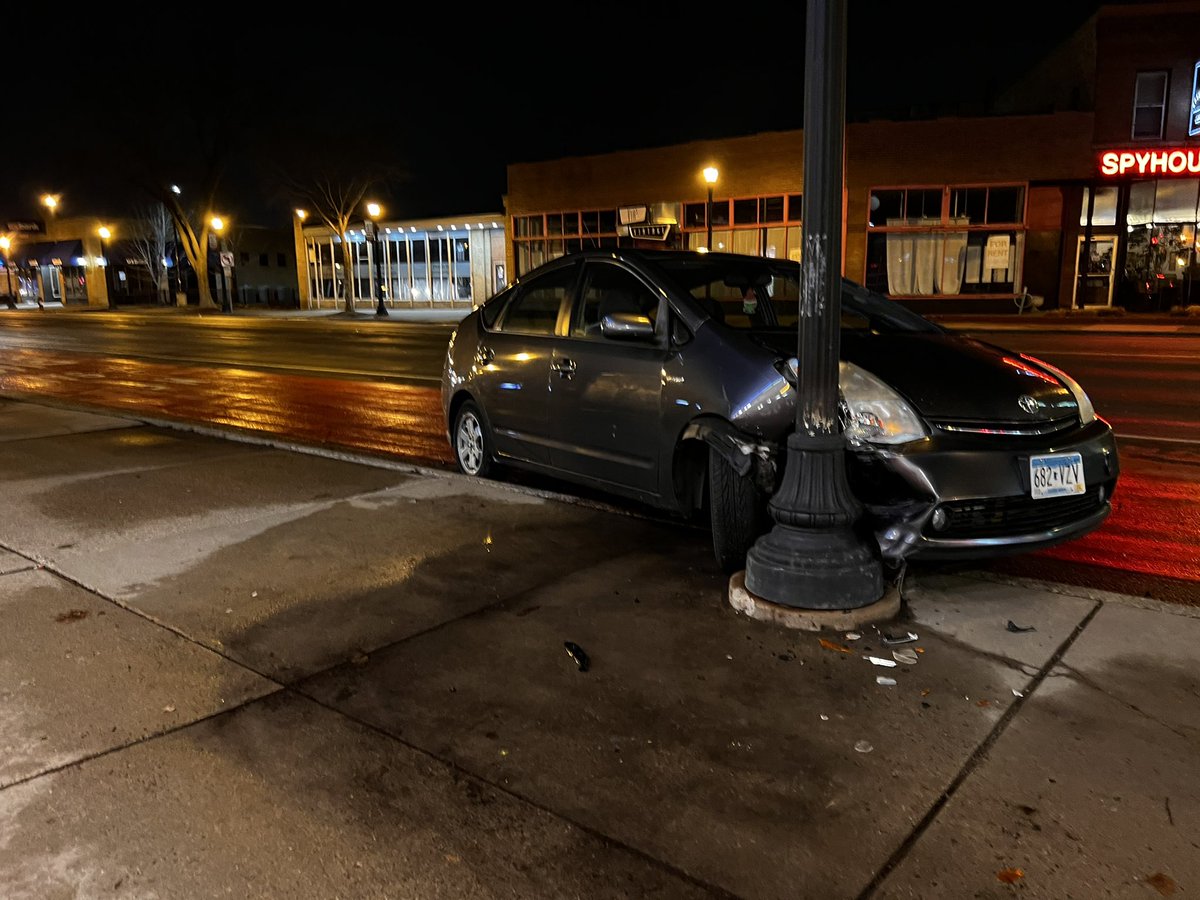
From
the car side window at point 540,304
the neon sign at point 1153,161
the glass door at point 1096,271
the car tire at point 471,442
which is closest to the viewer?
the car side window at point 540,304

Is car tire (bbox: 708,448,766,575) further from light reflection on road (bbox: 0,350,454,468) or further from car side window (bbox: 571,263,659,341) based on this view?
light reflection on road (bbox: 0,350,454,468)

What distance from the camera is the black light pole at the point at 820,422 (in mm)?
4125

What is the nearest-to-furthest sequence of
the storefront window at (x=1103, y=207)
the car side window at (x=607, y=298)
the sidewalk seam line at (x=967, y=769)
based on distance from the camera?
the sidewalk seam line at (x=967, y=769) → the car side window at (x=607, y=298) → the storefront window at (x=1103, y=207)

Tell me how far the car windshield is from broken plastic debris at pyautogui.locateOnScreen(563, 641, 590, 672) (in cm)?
225

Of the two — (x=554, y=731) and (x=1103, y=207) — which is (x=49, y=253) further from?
(x=554, y=731)

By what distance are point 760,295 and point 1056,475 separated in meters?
2.22

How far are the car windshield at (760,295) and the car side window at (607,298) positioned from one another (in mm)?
205

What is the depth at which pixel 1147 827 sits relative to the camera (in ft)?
9.00

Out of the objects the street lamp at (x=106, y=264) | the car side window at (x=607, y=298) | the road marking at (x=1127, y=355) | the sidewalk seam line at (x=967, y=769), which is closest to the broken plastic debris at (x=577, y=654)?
the sidewalk seam line at (x=967, y=769)

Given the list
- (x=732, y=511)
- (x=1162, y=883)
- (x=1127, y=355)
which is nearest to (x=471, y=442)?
(x=732, y=511)

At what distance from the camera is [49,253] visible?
70.8 m

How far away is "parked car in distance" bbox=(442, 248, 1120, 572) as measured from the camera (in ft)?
14.2

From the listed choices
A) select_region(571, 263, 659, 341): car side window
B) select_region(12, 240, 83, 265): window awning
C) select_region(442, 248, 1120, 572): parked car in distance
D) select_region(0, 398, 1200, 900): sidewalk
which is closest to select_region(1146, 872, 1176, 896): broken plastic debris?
select_region(0, 398, 1200, 900): sidewalk

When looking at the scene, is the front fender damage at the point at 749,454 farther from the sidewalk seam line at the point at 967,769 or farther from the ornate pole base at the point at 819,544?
the sidewalk seam line at the point at 967,769
